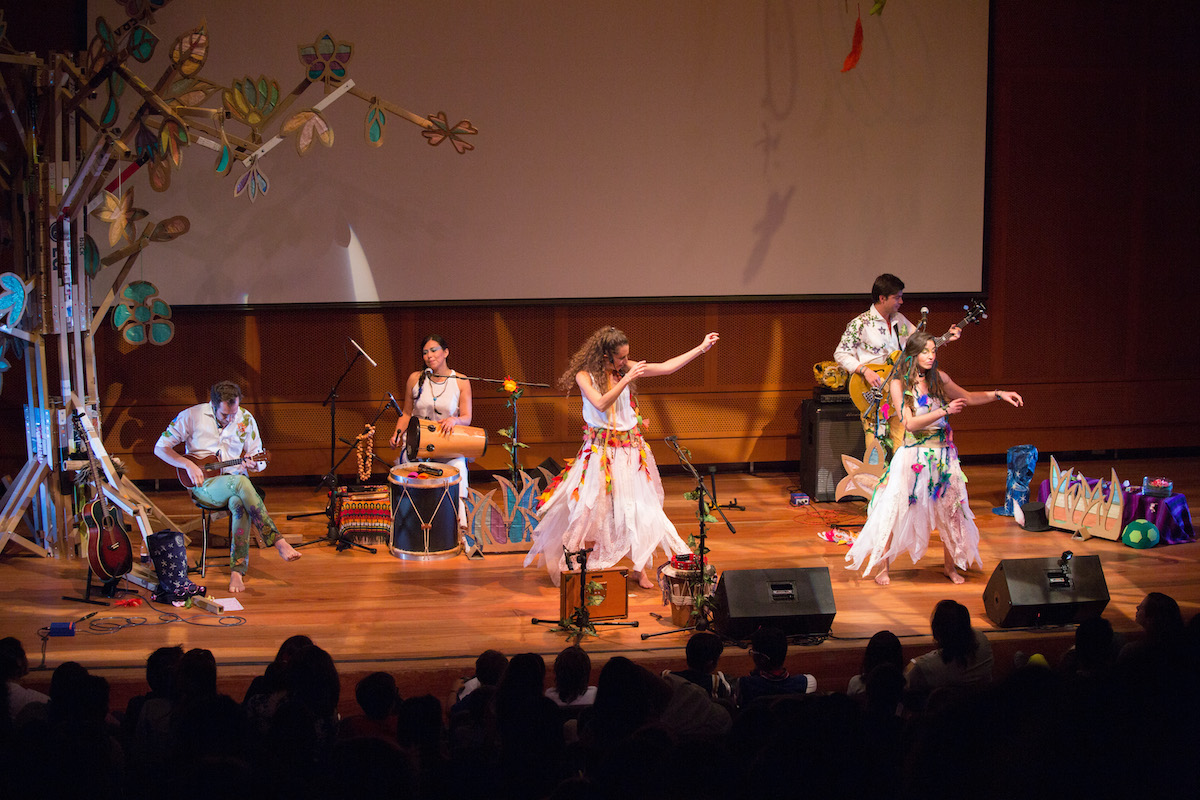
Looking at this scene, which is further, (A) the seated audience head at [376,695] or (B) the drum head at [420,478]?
(B) the drum head at [420,478]

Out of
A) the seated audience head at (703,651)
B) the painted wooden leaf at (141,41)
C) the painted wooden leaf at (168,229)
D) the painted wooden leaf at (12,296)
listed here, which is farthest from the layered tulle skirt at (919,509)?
the painted wooden leaf at (12,296)

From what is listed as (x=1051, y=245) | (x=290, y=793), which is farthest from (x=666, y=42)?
(x=290, y=793)

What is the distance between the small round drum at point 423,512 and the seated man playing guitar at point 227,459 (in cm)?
67

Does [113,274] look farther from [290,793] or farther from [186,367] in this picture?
[290,793]

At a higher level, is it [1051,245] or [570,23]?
[570,23]

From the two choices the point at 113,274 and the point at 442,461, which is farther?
the point at 113,274

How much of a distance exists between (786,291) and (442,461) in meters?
3.36

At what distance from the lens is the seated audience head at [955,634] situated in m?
3.81

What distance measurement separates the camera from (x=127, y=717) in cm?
312

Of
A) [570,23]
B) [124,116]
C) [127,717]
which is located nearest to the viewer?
[127,717]

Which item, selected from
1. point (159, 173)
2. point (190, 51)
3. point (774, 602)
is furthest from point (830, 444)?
point (190, 51)

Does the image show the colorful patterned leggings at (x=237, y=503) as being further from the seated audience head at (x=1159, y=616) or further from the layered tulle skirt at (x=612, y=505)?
the seated audience head at (x=1159, y=616)

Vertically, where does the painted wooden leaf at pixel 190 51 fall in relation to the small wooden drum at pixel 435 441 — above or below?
above

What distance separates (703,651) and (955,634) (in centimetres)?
99
